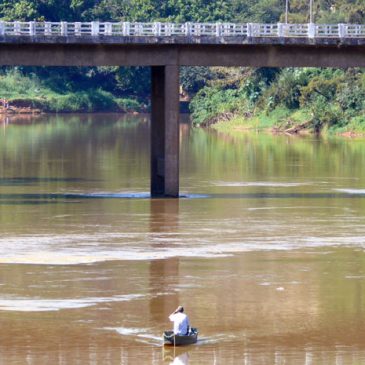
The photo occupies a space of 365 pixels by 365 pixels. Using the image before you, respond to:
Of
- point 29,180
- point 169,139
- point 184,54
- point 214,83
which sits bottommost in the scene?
point 29,180

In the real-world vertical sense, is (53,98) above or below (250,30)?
below

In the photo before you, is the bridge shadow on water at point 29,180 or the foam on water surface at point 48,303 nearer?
the foam on water surface at point 48,303

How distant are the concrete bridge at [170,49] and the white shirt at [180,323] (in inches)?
1007

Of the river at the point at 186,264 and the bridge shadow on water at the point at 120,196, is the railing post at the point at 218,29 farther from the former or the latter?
the bridge shadow on water at the point at 120,196

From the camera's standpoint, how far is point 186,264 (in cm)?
3834

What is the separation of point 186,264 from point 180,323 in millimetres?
10084

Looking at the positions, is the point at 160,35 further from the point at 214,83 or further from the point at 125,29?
the point at 214,83

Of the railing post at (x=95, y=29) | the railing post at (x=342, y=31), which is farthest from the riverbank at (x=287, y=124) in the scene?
the railing post at (x=95, y=29)

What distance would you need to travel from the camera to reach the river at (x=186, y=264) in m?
29.0

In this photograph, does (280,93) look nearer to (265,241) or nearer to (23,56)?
(23,56)

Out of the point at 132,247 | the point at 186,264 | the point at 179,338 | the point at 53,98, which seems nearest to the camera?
the point at 179,338

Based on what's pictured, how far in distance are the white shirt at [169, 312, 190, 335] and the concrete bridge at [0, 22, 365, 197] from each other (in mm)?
25576

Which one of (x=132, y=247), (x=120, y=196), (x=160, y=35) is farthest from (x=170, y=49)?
(x=132, y=247)

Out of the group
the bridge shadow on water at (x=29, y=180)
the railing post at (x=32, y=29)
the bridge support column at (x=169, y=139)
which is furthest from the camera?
the bridge shadow on water at (x=29, y=180)
